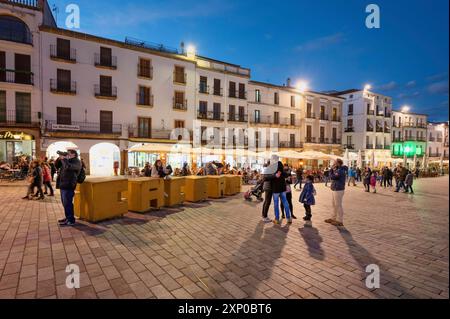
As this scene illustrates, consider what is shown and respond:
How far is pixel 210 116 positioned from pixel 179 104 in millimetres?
4155

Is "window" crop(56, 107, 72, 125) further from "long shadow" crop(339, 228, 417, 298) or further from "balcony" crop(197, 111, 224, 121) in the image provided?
"long shadow" crop(339, 228, 417, 298)

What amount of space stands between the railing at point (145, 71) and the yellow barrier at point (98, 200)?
2160cm

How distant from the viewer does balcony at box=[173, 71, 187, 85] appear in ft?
89.5

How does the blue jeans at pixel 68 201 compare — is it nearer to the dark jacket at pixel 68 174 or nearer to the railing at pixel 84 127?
the dark jacket at pixel 68 174

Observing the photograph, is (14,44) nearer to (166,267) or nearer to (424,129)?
(166,267)

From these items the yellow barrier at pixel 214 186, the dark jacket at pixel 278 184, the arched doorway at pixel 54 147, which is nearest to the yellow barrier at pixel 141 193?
the yellow barrier at pixel 214 186

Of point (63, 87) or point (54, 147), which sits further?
point (63, 87)

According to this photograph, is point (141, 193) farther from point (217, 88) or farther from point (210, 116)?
point (217, 88)

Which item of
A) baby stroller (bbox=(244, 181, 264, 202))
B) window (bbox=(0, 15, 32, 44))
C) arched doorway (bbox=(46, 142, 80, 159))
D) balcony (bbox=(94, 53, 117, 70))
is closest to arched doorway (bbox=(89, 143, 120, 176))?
arched doorway (bbox=(46, 142, 80, 159))

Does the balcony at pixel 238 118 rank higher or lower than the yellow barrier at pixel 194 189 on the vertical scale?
higher

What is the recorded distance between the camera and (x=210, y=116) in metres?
29.8

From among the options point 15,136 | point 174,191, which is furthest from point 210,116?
point 174,191

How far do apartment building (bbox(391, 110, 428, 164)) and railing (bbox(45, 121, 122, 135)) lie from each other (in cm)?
4854

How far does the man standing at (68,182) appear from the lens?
6.05 m
